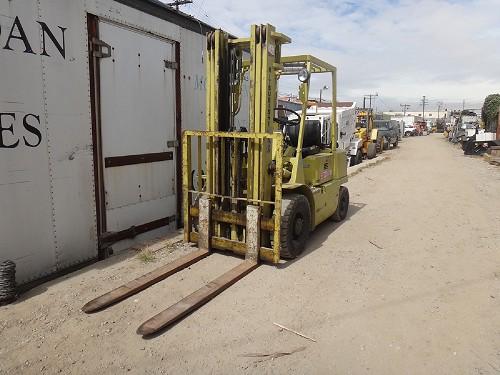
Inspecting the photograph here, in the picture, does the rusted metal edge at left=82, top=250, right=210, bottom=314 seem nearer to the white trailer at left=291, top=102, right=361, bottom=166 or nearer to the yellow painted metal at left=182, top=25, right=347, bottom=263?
the yellow painted metal at left=182, top=25, right=347, bottom=263

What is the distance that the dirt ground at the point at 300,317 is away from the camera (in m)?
3.00

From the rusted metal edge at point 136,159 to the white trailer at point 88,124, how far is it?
14mm

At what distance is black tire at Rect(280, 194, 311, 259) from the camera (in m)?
4.76

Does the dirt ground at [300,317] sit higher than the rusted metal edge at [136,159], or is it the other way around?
the rusted metal edge at [136,159]

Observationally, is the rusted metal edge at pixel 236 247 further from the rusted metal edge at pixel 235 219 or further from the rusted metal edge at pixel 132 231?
the rusted metal edge at pixel 132 231

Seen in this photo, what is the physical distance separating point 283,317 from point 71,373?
5.93ft

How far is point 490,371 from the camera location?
2.89 metres

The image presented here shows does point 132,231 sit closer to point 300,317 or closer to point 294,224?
point 294,224

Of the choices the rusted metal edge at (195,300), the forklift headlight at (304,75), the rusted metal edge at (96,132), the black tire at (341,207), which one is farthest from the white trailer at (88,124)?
the black tire at (341,207)

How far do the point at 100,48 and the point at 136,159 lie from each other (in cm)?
151

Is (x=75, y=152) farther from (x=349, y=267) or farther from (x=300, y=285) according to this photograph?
(x=349, y=267)

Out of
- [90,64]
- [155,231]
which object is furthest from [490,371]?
[90,64]

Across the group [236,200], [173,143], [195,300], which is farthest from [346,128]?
[195,300]

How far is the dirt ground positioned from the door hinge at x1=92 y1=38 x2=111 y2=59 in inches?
102
